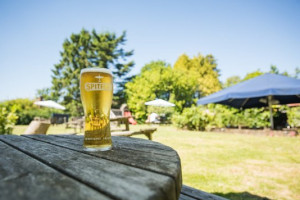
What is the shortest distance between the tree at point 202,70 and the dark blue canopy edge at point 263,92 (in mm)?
16076

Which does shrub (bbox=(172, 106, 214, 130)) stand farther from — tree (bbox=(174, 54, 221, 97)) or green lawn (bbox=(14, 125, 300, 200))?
tree (bbox=(174, 54, 221, 97))

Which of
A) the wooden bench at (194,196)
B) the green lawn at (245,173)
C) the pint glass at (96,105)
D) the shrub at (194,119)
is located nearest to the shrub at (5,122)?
the green lawn at (245,173)

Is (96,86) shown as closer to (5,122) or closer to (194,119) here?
(5,122)

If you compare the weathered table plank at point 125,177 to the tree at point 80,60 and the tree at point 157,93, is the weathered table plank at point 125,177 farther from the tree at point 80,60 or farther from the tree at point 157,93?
the tree at point 80,60

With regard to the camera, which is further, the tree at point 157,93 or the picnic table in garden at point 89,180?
the tree at point 157,93

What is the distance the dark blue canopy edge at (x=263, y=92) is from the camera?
6086mm

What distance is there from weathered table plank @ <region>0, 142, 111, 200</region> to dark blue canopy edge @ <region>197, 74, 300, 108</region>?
721 centimetres

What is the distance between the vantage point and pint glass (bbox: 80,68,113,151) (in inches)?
31.3

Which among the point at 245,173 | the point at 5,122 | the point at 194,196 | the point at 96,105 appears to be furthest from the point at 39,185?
the point at 5,122

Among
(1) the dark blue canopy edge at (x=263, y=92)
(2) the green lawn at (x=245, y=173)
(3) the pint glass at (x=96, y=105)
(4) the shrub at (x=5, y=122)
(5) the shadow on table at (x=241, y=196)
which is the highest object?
(1) the dark blue canopy edge at (x=263, y=92)

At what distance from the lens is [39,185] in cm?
34

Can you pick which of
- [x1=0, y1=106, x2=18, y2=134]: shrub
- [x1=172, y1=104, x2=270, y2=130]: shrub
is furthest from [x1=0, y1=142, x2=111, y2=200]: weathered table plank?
[x1=172, y1=104, x2=270, y2=130]: shrub

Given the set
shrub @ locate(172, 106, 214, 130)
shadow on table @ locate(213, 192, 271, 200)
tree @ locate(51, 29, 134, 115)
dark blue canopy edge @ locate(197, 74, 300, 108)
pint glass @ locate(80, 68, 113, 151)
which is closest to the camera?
pint glass @ locate(80, 68, 113, 151)

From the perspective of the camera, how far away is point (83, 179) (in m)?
0.38
